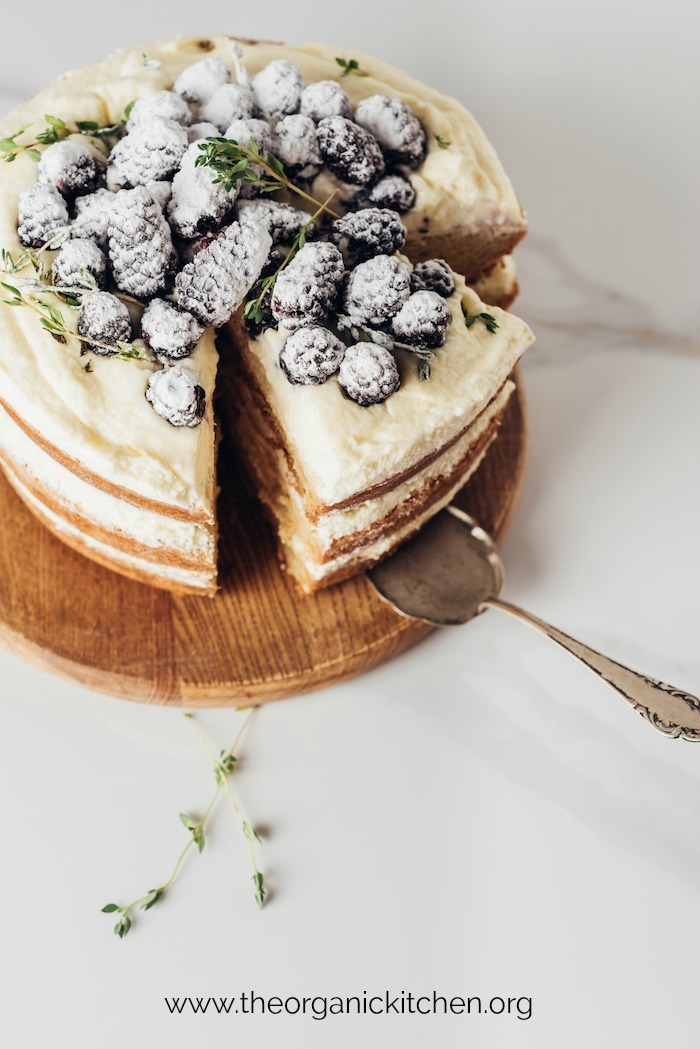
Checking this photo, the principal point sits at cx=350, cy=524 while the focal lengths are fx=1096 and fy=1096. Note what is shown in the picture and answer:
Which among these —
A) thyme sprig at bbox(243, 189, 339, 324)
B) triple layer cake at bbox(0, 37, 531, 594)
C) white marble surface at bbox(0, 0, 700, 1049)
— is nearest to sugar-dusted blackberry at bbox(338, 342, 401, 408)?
triple layer cake at bbox(0, 37, 531, 594)

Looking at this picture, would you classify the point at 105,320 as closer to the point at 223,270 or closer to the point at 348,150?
the point at 223,270

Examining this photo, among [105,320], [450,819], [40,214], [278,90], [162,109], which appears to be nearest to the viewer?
[105,320]

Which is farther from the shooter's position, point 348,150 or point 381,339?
point 348,150

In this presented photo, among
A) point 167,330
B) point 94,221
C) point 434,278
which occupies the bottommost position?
point 167,330

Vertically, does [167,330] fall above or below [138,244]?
below

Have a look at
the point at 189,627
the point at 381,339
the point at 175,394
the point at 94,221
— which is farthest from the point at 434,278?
the point at 189,627

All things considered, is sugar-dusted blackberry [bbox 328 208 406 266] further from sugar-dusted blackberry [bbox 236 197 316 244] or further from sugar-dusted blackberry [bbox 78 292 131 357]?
sugar-dusted blackberry [bbox 78 292 131 357]

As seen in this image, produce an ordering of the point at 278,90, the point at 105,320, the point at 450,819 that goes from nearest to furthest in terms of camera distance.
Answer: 1. the point at 105,320
2. the point at 278,90
3. the point at 450,819
